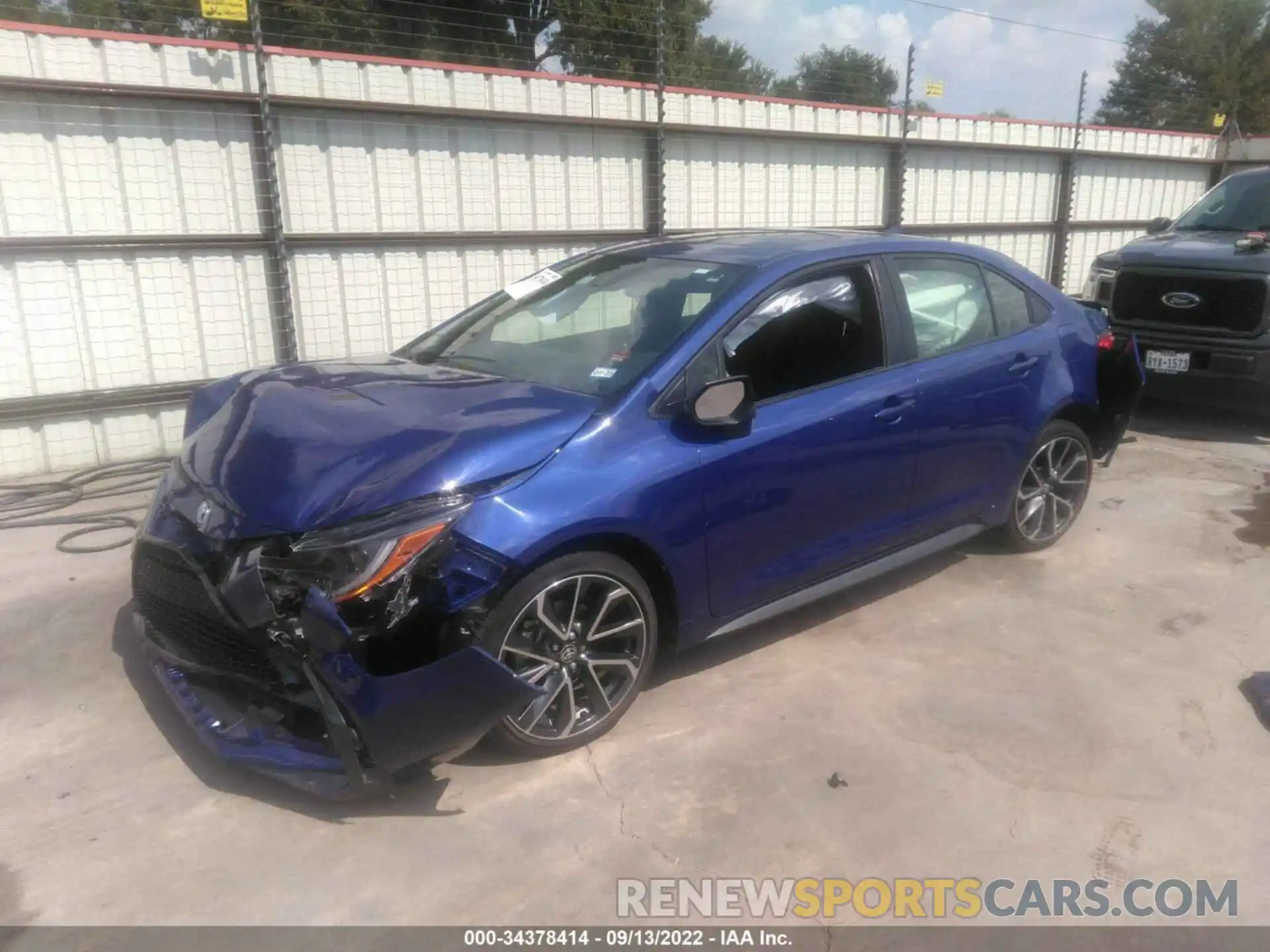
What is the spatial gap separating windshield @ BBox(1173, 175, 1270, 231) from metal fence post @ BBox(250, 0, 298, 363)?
7453 mm

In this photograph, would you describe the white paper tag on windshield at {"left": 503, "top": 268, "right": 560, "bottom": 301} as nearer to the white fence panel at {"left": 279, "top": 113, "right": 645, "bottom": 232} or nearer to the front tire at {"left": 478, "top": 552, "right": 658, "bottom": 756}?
the front tire at {"left": 478, "top": 552, "right": 658, "bottom": 756}

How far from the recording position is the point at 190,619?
3.05 metres

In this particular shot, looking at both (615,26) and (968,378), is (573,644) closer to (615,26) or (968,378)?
(968,378)

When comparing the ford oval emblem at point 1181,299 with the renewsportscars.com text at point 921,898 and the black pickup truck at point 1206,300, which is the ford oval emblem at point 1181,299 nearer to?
the black pickup truck at point 1206,300

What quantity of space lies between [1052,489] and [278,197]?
17.6ft

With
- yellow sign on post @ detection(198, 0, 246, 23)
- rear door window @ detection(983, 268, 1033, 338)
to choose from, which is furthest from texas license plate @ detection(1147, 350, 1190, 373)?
yellow sign on post @ detection(198, 0, 246, 23)

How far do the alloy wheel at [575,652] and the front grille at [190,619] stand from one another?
0.74 m

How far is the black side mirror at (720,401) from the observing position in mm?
3322

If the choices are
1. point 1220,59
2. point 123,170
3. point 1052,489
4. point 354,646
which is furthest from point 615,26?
point 1220,59

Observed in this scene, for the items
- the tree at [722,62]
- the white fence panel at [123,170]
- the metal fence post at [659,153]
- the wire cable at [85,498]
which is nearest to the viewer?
the wire cable at [85,498]

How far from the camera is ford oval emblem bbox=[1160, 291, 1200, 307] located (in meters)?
7.50

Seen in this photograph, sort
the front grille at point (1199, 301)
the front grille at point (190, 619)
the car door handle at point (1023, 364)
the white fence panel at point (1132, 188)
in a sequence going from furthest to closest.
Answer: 1. the white fence panel at point (1132, 188)
2. the front grille at point (1199, 301)
3. the car door handle at point (1023, 364)
4. the front grille at point (190, 619)

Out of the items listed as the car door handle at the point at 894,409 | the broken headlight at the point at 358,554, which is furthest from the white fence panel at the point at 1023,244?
the broken headlight at the point at 358,554

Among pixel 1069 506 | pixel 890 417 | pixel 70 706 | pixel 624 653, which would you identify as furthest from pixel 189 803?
pixel 1069 506
